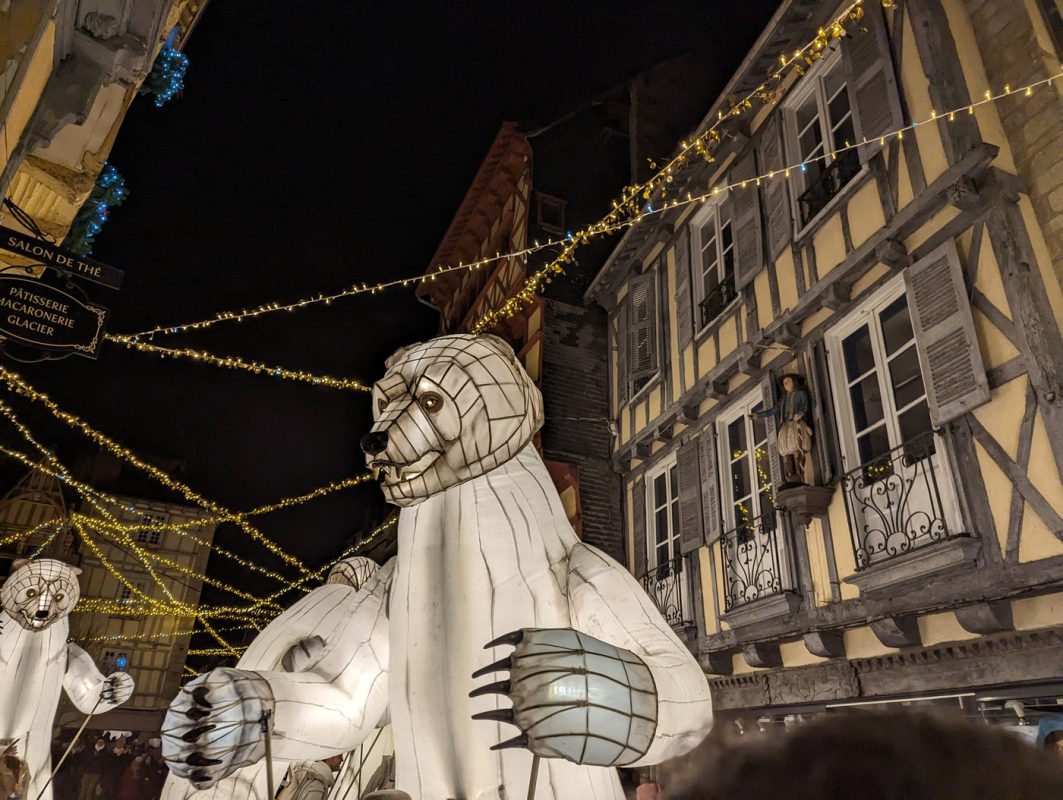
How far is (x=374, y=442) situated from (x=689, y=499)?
686 cm

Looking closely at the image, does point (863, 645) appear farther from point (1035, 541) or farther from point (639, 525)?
point (639, 525)

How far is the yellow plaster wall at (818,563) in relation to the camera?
19.0ft

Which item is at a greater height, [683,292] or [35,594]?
[683,292]

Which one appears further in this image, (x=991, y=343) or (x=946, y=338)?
(x=946, y=338)

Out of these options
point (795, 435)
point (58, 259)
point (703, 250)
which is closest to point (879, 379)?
point (795, 435)

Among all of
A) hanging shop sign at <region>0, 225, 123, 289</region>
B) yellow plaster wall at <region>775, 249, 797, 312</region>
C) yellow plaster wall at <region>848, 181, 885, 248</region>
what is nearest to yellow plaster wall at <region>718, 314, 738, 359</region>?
yellow plaster wall at <region>775, 249, 797, 312</region>

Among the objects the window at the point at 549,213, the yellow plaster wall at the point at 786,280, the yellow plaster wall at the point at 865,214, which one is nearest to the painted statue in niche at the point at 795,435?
the yellow plaster wall at the point at 786,280

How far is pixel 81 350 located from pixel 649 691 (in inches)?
181

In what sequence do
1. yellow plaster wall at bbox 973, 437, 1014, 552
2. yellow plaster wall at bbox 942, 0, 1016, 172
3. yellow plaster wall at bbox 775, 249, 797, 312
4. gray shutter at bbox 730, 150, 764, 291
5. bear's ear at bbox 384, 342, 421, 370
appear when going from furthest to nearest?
1. gray shutter at bbox 730, 150, 764, 291
2. yellow plaster wall at bbox 775, 249, 797, 312
3. yellow plaster wall at bbox 942, 0, 1016, 172
4. yellow plaster wall at bbox 973, 437, 1014, 552
5. bear's ear at bbox 384, 342, 421, 370

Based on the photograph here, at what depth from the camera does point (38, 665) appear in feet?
13.7

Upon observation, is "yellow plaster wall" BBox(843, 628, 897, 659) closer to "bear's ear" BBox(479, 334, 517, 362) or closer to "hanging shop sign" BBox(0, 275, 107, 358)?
"bear's ear" BBox(479, 334, 517, 362)

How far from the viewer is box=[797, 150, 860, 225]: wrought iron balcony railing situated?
6234mm

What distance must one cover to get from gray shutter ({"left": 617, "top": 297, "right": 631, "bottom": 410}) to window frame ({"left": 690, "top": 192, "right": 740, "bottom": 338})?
1527 millimetres

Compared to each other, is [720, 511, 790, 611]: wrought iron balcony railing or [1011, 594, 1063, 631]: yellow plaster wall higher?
[720, 511, 790, 611]: wrought iron balcony railing
